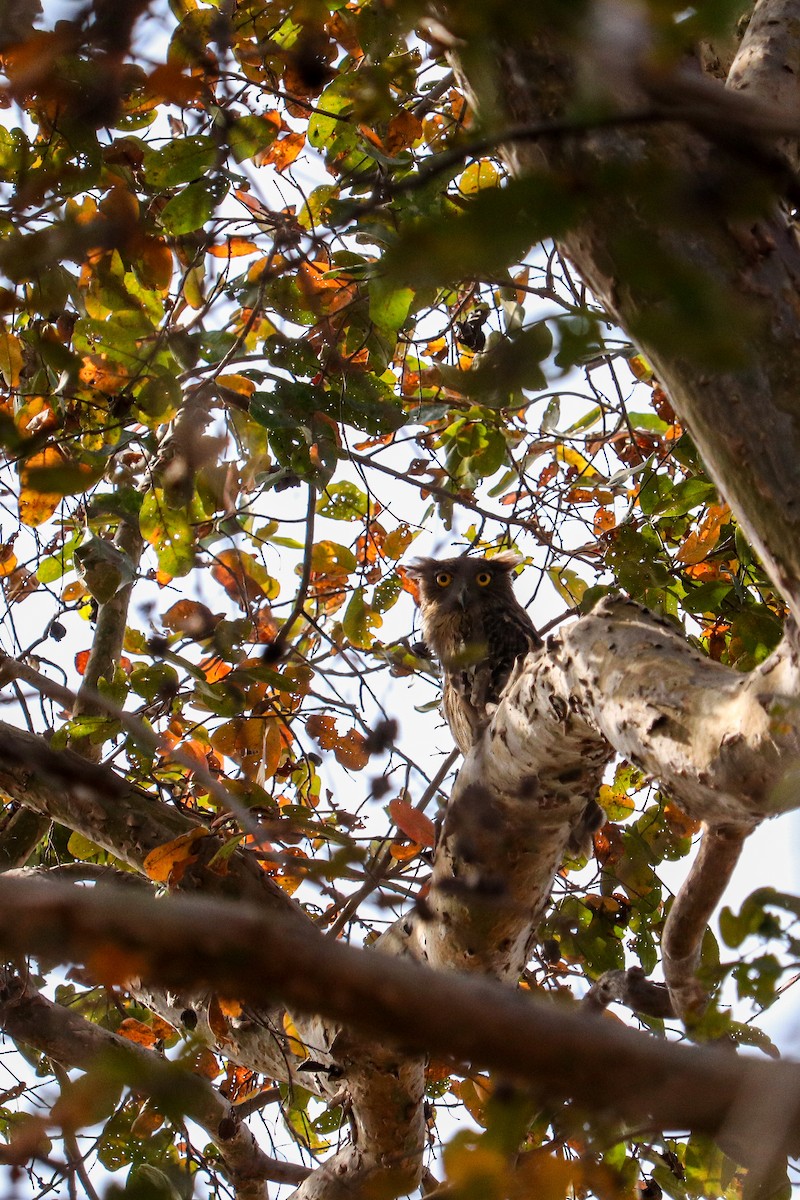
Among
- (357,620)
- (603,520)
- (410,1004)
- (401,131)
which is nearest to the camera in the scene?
(410,1004)

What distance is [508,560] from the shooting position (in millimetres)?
5566

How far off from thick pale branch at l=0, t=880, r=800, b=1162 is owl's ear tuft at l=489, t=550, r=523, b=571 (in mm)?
4837

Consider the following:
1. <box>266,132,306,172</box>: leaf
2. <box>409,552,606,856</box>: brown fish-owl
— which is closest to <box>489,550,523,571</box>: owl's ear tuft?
<box>409,552,606,856</box>: brown fish-owl

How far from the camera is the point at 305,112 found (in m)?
3.57

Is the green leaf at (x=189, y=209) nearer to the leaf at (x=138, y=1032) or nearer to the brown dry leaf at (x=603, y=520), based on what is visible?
the brown dry leaf at (x=603, y=520)

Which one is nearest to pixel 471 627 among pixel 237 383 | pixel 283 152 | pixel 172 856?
pixel 237 383

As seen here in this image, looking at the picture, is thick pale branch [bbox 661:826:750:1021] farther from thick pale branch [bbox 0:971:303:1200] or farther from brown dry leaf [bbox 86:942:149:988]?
brown dry leaf [bbox 86:942:149:988]

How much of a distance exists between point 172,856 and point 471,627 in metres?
2.87

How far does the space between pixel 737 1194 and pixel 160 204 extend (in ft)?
13.0

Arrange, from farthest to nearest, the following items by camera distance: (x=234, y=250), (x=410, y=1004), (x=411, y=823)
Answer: (x=234, y=250) → (x=411, y=823) → (x=410, y=1004)

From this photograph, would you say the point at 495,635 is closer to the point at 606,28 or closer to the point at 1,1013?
the point at 1,1013

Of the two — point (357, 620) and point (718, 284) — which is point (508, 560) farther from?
point (718, 284)

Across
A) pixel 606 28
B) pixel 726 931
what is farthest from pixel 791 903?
pixel 606 28

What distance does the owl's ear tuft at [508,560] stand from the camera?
5504mm
